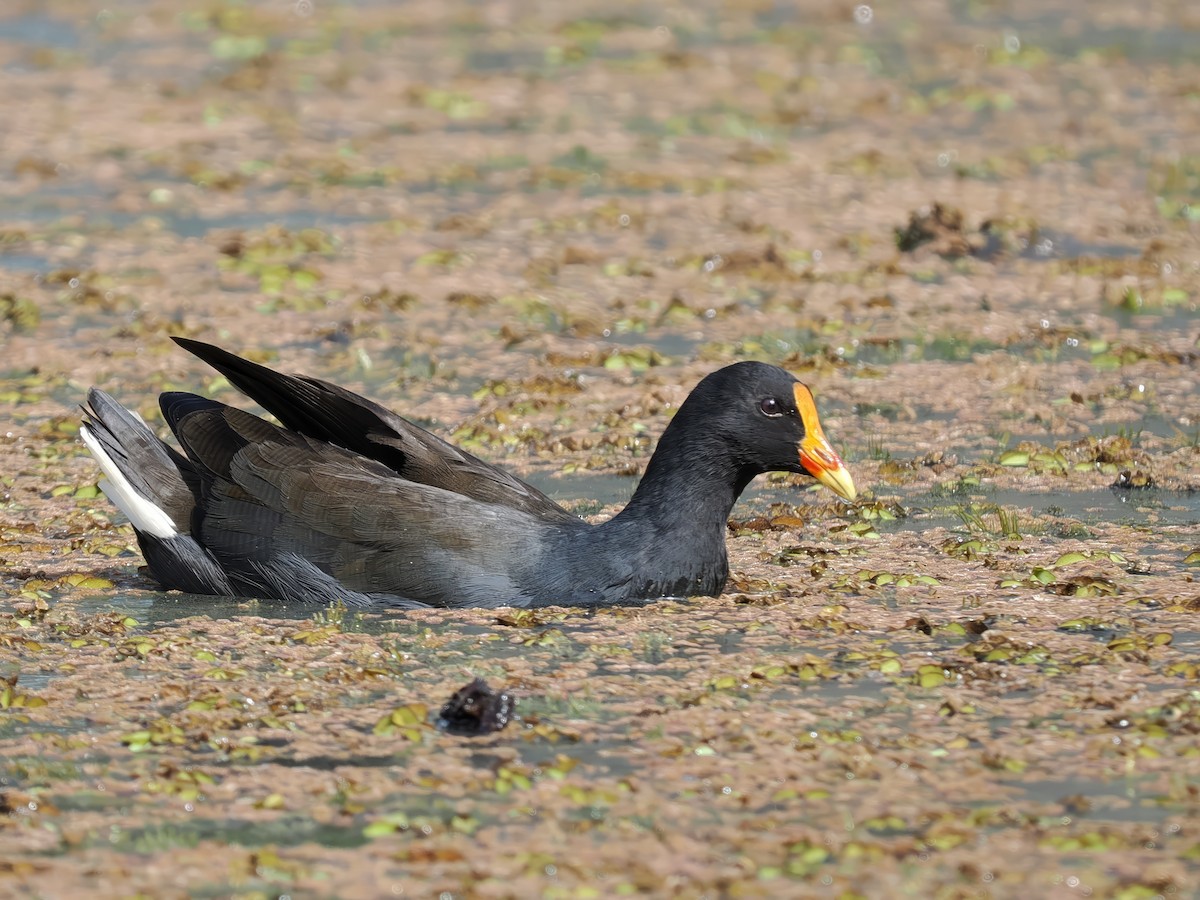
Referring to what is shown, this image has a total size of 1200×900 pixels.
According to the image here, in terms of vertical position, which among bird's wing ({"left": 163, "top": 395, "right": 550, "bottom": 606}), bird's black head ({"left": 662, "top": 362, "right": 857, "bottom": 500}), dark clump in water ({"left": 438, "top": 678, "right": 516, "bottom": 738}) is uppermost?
bird's black head ({"left": 662, "top": 362, "right": 857, "bottom": 500})

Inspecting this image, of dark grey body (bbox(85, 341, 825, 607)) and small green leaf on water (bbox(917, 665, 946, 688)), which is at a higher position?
dark grey body (bbox(85, 341, 825, 607))

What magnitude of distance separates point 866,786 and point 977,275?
280 inches

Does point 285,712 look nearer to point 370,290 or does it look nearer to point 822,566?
point 822,566

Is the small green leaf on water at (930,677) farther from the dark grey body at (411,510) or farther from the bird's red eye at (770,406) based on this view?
the bird's red eye at (770,406)

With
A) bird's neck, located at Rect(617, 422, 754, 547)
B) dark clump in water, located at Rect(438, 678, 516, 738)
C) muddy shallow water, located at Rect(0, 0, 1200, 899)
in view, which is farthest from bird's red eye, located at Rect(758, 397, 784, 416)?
dark clump in water, located at Rect(438, 678, 516, 738)

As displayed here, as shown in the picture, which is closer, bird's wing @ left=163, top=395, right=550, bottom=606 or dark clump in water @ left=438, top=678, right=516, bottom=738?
dark clump in water @ left=438, top=678, right=516, bottom=738

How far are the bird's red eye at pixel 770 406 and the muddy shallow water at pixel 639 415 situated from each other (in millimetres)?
628

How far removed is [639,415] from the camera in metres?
9.15

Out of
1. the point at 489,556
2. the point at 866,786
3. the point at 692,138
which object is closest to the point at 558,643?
the point at 489,556

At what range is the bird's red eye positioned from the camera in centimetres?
682

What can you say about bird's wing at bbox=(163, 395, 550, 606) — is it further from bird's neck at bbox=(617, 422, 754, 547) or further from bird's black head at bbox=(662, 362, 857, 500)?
bird's black head at bbox=(662, 362, 857, 500)

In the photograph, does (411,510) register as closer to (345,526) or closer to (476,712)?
(345,526)

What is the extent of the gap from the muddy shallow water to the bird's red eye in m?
0.63

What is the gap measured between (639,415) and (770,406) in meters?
2.35
